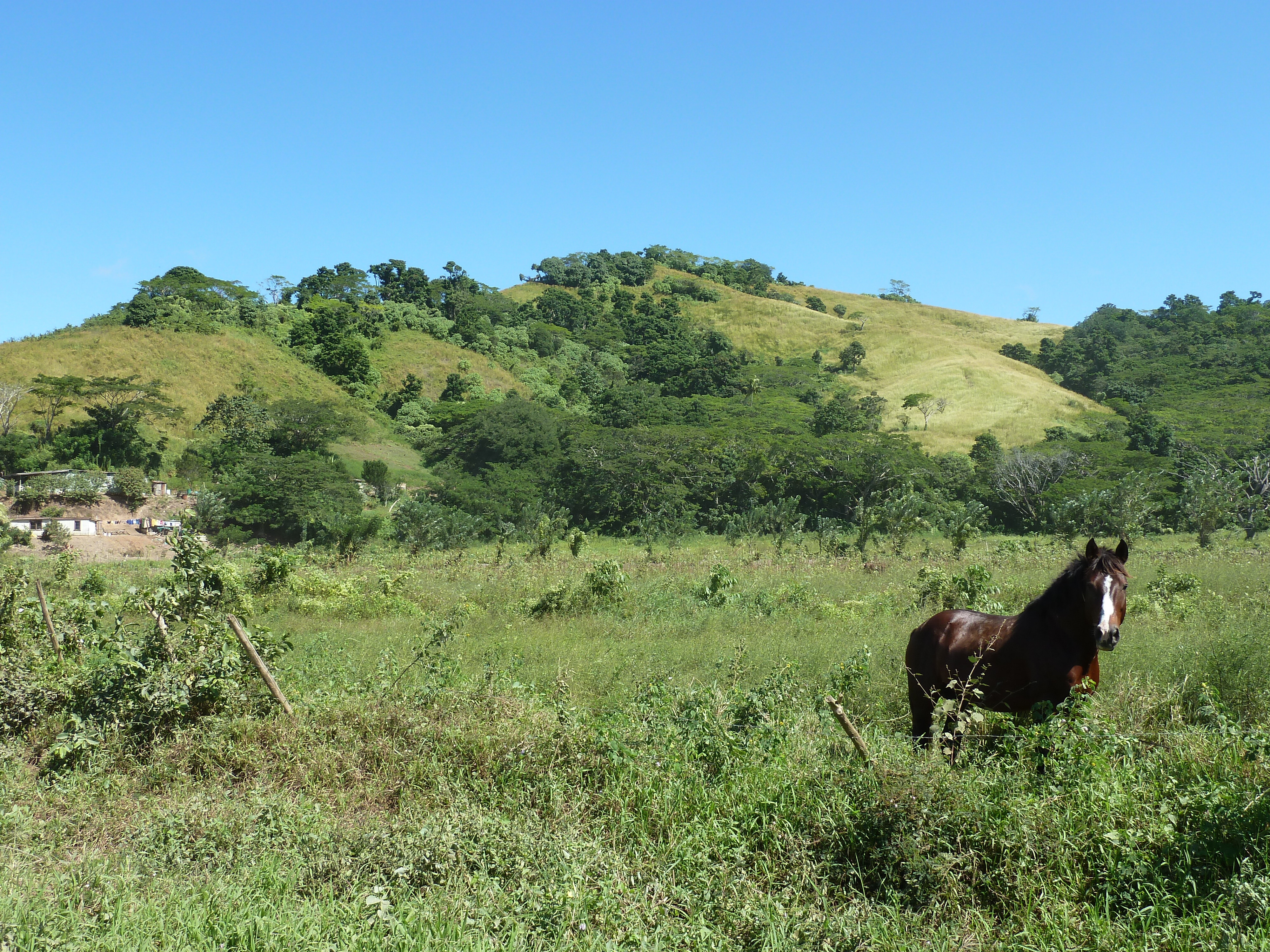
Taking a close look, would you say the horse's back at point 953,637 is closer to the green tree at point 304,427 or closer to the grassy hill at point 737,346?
the green tree at point 304,427

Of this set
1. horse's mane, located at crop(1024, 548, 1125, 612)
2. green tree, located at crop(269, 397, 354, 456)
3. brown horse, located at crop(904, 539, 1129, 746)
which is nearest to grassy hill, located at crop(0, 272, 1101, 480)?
green tree, located at crop(269, 397, 354, 456)

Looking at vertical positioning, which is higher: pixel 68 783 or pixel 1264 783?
pixel 1264 783

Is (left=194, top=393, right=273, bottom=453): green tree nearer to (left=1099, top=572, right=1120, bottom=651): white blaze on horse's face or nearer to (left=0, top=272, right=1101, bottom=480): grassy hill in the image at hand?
(left=0, top=272, right=1101, bottom=480): grassy hill

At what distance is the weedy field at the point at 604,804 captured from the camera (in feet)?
11.5

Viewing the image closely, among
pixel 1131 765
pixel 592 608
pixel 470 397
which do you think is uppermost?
pixel 470 397

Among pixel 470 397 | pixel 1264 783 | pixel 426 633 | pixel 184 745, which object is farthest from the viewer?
pixel 470 397

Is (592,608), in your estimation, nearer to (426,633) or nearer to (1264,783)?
(426,633)

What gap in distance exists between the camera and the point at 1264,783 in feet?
12.6

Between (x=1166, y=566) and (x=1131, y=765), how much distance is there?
565 inches

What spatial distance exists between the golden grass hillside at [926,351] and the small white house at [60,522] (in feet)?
152

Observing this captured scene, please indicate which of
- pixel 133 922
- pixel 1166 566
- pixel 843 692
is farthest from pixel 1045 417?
pixel 133 922

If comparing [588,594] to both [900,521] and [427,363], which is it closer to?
[900,521]

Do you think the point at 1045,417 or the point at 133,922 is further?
the point at 1045,417

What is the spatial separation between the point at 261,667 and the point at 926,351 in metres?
82.4
